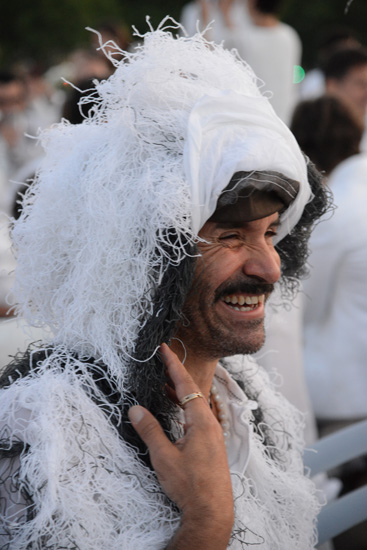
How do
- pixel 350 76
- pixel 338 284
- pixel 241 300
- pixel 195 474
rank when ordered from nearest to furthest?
pixel 195 474 < pixel 241 300 < pixel 338 284 < pixel 350 76

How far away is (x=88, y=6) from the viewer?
19.3m

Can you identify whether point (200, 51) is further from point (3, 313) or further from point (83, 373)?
point (3, 313)

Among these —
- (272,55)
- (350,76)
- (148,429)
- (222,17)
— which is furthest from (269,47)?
(148,429)

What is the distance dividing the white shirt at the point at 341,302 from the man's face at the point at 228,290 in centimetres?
202

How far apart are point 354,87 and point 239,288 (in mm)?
4339

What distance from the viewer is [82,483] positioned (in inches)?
67.0

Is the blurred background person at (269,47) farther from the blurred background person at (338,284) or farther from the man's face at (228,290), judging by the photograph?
the man's face at (228,290)

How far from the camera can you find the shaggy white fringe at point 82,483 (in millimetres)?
1645

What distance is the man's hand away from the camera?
65.9 inches

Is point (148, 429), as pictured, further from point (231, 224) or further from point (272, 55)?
point (272, 55)

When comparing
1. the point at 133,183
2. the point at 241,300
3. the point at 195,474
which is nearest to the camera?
the point at 195,474

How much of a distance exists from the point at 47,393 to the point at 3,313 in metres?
2.32

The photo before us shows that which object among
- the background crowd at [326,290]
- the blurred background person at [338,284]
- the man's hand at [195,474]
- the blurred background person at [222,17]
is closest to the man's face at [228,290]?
the man's hand at [195,474]

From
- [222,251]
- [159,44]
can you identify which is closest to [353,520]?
[222,251]
